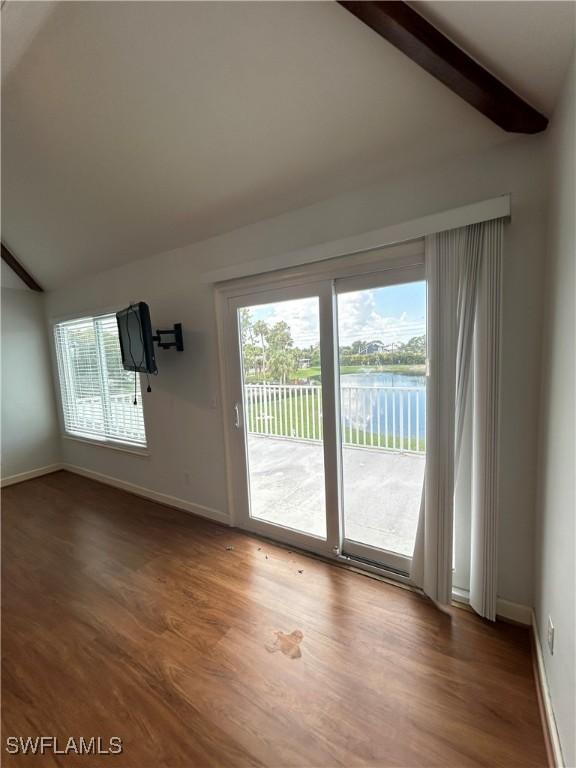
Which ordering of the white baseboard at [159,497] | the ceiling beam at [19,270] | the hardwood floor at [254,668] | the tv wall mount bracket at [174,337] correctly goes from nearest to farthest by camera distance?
1. the hardwood floor at [254,668]
2. the tv wall mount bracket at [174,337]
3. the white baseboard at [159,497]
4. the ceiling beam at [19,270]

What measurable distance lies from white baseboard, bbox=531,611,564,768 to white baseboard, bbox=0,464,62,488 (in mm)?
5551

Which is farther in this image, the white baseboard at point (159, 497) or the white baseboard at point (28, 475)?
the white baseboard at point (28, 475)

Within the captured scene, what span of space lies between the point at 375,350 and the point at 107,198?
2510mm

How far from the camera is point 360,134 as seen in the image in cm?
167

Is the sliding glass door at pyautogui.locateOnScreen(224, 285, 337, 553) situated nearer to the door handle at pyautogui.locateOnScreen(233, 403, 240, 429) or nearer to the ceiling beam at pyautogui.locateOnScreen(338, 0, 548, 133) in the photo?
the door handle at pyautogui.locateOnScreen(233, 403, 240, 429)

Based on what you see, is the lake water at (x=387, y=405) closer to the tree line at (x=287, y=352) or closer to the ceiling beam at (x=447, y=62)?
the tree line at (x=287, y=352)

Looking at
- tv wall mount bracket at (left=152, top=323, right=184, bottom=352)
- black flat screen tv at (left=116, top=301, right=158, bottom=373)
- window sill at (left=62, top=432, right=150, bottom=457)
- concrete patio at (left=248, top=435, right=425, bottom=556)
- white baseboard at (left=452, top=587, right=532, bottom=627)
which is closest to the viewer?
white baseboard at (left=452, top=587, right=532, bottom=627)

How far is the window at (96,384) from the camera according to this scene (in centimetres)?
368

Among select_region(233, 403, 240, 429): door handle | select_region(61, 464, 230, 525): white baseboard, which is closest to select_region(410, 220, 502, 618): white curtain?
select_region(233, 403, 240, 429): door handle

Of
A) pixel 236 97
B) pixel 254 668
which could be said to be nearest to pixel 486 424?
pixel 254 668

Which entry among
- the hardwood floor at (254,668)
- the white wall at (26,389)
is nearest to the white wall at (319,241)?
the hardwood floor at (254,668)

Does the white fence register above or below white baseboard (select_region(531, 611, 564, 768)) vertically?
above

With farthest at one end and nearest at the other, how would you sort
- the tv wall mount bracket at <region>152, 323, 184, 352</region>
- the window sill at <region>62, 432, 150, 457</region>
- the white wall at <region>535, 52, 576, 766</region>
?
1. the window sill at <region>62, 432, 150, 457</region>
2. the tv wall mount bracket at <region>152, 323, 184, 352</region>
3. the white wall at <region>535, 52, 576, 766</region>

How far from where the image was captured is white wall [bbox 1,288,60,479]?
4.19m
